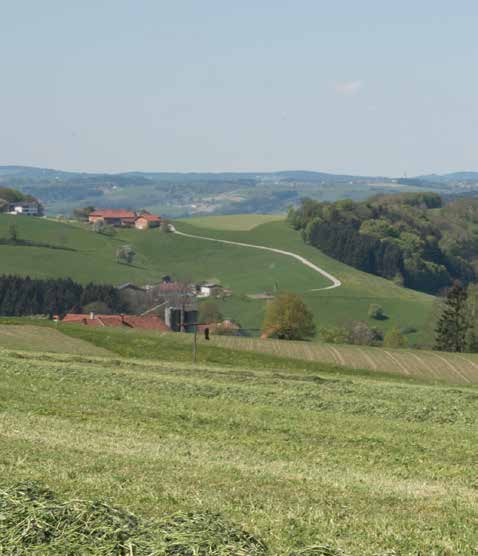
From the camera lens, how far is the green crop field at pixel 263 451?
1291cm

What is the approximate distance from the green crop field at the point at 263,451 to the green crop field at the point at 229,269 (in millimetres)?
87749

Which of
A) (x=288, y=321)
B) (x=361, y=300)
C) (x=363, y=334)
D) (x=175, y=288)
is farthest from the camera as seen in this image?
(x=361, y=300)

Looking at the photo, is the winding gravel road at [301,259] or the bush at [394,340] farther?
the winding gravel road at [301,259]

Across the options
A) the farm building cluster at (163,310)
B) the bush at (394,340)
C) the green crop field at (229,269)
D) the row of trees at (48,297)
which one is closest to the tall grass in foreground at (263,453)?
the farm building cluster at (163,310)

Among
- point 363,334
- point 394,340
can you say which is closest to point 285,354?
point 394,340

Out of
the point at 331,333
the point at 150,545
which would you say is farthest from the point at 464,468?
the point at 331,333

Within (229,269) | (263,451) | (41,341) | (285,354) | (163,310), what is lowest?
(229,269)

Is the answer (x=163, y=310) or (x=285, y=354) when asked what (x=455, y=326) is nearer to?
(x=163, y=310)

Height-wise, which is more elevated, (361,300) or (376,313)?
(361,300)

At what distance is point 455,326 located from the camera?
106938mm

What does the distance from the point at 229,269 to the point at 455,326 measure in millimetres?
69055

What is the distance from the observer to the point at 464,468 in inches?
811

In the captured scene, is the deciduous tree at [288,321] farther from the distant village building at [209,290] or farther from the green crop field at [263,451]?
the green crop field at [263,451]

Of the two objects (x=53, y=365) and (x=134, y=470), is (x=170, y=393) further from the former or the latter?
(x=134, y=470)
